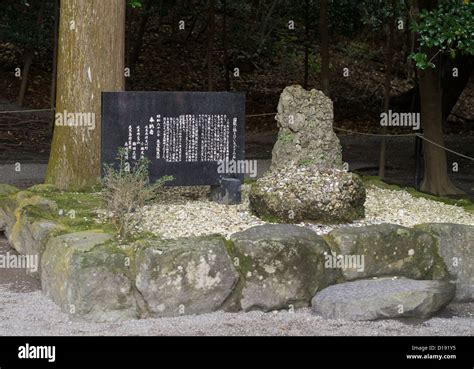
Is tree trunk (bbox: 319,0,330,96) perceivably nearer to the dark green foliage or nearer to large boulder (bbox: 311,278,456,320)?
the dark green foliage

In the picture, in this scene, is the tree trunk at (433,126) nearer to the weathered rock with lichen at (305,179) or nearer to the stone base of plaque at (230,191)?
the weathered rock with lichen at (305,179)

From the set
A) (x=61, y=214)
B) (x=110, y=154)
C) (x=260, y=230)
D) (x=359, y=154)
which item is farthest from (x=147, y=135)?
(x=359, y=154)

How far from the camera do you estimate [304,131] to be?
27.2ft

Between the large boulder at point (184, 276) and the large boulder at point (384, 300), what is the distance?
29.1 inches

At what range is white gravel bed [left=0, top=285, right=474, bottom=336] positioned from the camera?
19.9ft

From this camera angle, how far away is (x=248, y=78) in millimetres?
21984

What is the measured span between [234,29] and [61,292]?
15893mm

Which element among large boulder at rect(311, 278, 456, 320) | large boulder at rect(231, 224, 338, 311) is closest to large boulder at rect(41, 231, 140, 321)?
large boulder at rect(231, 224, 338, 311)

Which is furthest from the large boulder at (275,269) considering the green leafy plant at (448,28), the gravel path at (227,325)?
the green leafy plant at (448,28)

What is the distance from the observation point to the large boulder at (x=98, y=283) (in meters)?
6.32

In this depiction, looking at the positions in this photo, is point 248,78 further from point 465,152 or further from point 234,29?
point 465,152

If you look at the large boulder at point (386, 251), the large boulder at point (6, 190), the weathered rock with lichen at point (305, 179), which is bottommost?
the large boulder at point (386, 251)

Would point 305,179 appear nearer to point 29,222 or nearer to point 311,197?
point 311,197

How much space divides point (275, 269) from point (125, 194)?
54.9 inches
